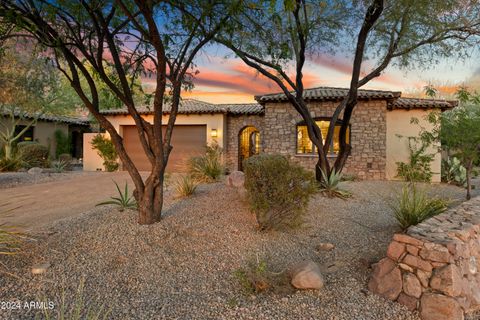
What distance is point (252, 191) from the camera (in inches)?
178

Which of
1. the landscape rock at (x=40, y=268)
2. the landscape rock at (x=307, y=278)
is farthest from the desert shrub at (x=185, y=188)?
the landscape rock at (x=307, y=278)

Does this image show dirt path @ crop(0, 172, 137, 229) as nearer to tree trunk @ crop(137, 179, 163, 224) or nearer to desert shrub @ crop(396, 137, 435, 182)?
tree trunk @ crop(137, 179, 163, 224)

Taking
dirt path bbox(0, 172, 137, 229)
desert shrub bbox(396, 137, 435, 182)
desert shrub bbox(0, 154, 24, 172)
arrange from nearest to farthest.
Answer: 1. dirt path bbox(0, 172, 137, 229)
2. desert shrub bbox(396, 137, 435, 182)
3. desert shrub bbox(0, 154, 24, 172)

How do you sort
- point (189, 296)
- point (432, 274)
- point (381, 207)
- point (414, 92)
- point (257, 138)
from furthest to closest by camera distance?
point (414, 92) < point (257, 138) < point (381, 207) < point (189, 296) < point (432, 274)

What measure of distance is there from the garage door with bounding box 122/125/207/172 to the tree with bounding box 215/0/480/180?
760 cm

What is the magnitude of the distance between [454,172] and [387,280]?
11.0 m

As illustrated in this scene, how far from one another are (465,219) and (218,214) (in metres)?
3.80

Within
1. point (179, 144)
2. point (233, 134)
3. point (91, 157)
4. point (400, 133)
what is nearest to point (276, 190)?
point (400, 133)

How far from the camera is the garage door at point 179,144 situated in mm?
15445

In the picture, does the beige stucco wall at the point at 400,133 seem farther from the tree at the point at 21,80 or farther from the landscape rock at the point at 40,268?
the tree at the point at 21,80

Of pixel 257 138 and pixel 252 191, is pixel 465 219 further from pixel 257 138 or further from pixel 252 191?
pixel 257 138

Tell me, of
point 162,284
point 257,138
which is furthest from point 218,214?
point 257,138

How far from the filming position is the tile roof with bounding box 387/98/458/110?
11.9 meters

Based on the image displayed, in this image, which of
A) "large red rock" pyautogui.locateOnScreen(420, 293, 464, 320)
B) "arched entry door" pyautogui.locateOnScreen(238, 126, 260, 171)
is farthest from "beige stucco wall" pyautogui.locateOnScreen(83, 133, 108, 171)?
"large red rock" pyautogui.locateOnScreen(420, 293, 464, 320)
